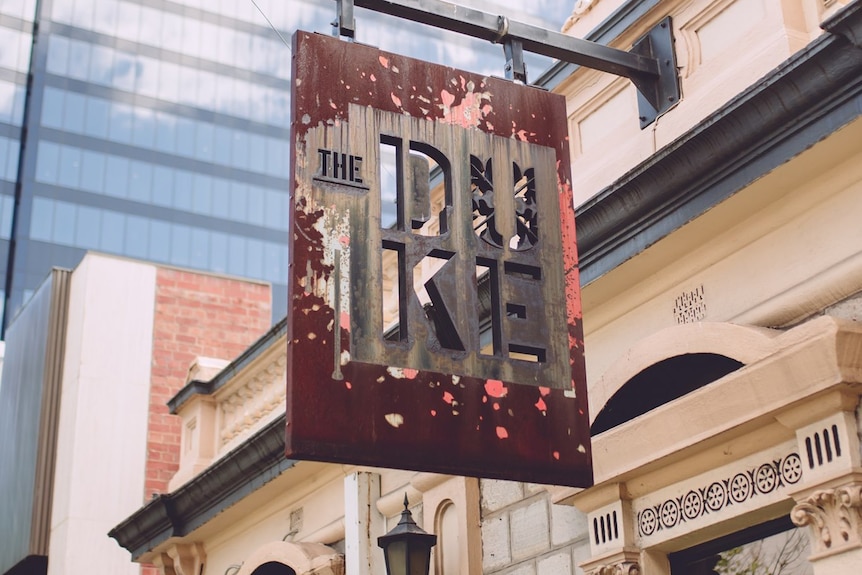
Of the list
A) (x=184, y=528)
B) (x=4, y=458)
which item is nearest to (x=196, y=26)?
(x=4, y=458)

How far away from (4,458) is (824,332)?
47.8 feet

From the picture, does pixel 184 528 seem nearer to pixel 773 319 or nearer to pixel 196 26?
pixel 773 319

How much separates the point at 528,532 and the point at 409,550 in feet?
2.47

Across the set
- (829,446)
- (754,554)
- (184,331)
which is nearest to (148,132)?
(184,331)

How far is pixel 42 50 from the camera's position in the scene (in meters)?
60.6

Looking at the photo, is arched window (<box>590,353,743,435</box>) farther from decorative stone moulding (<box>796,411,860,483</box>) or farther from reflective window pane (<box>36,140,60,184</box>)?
reflective window pane (<box>36,140,60,184</box>)

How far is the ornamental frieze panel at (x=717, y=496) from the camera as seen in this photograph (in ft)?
22.7

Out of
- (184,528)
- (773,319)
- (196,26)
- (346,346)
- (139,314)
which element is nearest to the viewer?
(346,346)

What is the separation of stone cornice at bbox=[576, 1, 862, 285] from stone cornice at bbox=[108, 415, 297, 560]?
419cm

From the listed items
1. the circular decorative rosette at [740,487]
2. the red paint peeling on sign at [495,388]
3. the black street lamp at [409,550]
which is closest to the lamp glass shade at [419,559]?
the black street lamp at [409,550]

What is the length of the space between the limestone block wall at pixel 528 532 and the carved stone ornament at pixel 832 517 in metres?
1.93

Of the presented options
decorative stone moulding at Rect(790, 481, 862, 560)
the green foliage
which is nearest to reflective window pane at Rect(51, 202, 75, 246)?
the green foliage

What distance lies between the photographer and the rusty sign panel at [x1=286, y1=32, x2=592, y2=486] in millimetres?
6211

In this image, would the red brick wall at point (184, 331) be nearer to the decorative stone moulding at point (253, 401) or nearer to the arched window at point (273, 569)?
the decorative stone moulding at point (253, 401)
